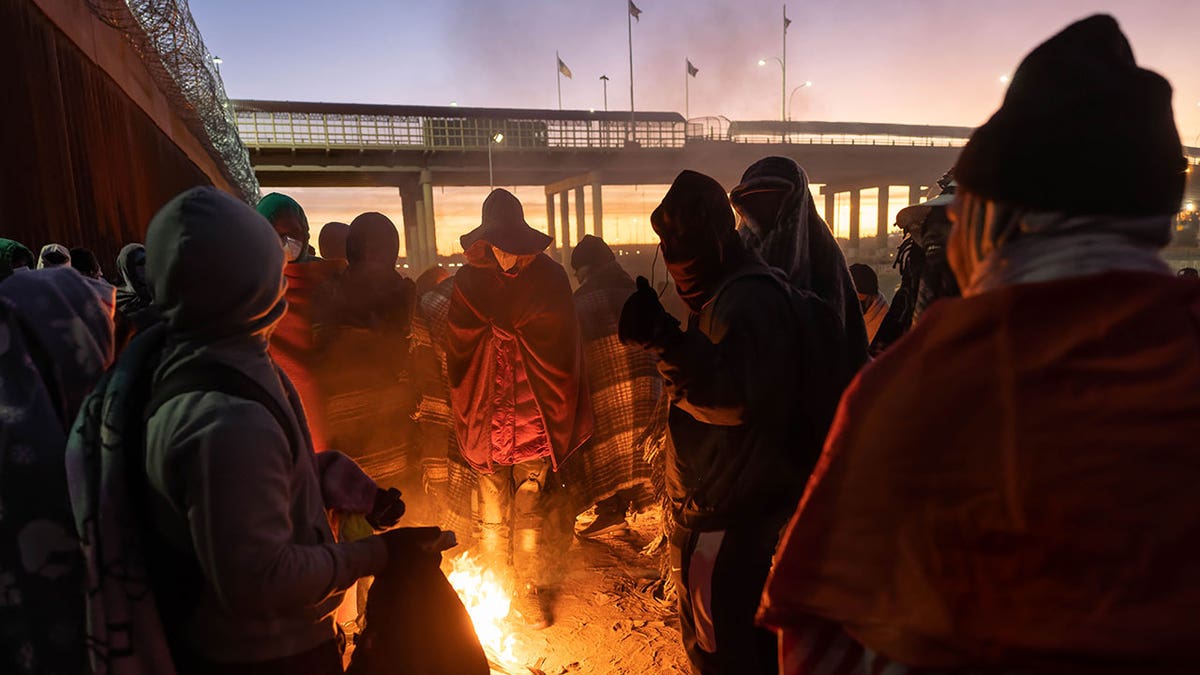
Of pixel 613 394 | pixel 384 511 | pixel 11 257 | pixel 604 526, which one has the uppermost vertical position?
pixel 11 257

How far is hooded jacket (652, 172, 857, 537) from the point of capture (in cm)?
208

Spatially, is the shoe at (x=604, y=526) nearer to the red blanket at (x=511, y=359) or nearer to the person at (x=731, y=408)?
the red blanket at (x=511, y=359)

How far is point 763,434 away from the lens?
2.18 m

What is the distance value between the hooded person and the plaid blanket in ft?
7.54

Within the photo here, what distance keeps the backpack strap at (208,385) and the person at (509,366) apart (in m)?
2.65

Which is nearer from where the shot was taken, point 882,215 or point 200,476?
point 200,476

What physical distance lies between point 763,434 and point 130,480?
1785 mm

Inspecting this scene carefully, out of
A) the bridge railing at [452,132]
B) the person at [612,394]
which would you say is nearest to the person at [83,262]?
the person at [612,394]

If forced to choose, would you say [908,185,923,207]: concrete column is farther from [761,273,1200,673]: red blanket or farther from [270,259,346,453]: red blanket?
[761,273,1200,673]: red blanket

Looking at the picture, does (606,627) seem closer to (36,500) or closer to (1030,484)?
(36,500)

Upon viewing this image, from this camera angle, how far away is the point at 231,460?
1.32 m

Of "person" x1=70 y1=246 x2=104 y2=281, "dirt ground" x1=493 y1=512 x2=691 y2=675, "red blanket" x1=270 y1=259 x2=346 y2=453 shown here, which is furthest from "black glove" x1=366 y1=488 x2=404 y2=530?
"person" x1=70 y1=246 x2=104 y2=281

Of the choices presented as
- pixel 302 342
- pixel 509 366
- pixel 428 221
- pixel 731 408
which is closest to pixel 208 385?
pixel 731 408

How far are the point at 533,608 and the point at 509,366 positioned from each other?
1662 mm
